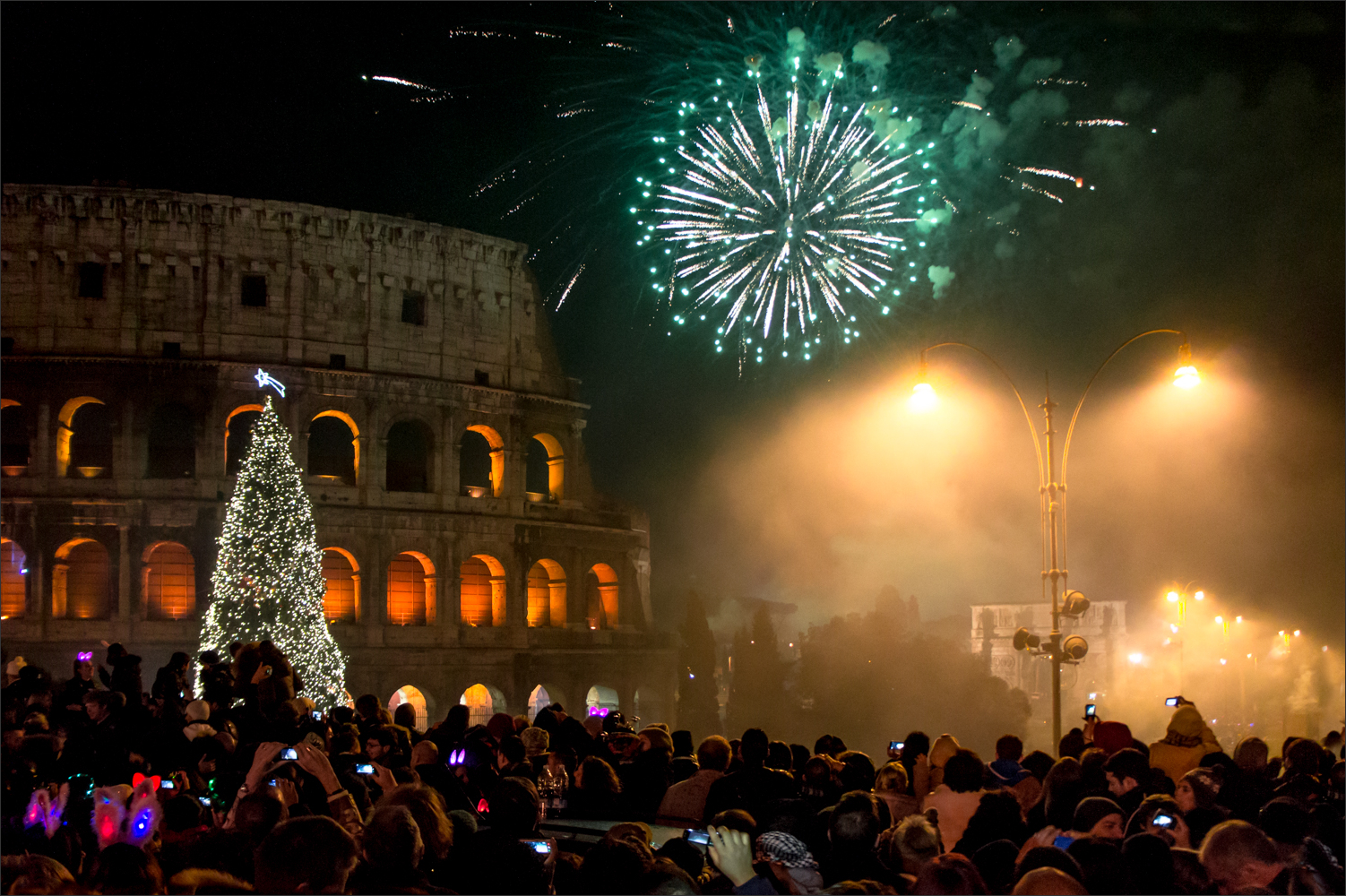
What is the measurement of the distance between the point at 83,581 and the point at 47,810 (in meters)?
32.4

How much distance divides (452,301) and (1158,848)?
Result: 37.8 meters

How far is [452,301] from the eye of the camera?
1651 inches

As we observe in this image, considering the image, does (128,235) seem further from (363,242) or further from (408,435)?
(408,435)

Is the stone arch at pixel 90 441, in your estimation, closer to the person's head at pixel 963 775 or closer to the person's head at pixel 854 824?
the person's head at pixel 963 775

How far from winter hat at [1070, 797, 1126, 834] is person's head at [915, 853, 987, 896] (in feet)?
6.34

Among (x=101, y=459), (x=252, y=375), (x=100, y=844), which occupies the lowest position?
(x=100, y=844)

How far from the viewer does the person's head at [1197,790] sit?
8.38m

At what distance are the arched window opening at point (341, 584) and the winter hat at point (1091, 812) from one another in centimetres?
3384

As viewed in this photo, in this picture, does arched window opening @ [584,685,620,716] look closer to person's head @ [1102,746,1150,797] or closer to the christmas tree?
the christmas tree

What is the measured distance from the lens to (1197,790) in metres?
8.55

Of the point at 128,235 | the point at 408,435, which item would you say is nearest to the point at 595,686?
the point at 408,435

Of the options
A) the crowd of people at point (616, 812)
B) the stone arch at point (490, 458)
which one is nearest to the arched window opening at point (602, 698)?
the stone arch at point (490, 458)

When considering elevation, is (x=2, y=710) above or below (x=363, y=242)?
below

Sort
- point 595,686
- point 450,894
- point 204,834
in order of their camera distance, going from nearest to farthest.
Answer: point 450,894
point 204,834
point 595,686
